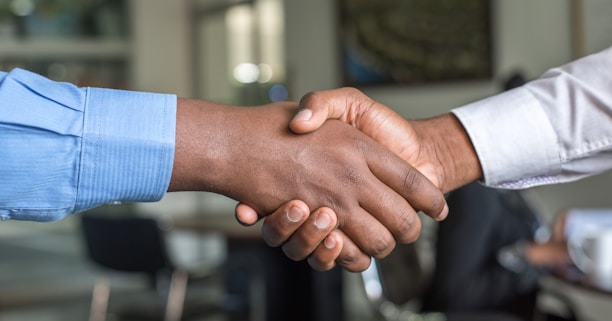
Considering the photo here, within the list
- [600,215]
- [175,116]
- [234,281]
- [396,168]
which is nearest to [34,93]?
[175,116]

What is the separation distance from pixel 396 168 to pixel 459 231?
135 centimetres

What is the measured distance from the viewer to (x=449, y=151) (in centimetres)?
181

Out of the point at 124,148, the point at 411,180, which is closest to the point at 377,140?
the point at 411,180

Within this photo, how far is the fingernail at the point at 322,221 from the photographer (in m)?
1.69

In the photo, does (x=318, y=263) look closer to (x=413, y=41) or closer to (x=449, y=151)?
(x=449, y=151)

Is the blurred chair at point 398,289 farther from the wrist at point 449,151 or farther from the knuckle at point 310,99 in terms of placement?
the knuckle at point 310,99

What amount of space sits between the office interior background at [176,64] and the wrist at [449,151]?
3335 mm

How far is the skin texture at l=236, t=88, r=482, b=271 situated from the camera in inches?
67.1

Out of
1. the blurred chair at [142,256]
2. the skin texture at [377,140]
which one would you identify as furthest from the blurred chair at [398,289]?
the blurred chair at [142,256]

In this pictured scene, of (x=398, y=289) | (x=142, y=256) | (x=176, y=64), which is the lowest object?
(x=142, y=256)

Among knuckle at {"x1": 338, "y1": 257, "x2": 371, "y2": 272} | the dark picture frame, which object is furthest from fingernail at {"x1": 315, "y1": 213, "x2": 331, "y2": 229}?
the dark picture frame

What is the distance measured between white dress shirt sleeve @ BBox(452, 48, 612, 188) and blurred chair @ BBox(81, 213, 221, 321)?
2.82 metres

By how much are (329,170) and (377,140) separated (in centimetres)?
19

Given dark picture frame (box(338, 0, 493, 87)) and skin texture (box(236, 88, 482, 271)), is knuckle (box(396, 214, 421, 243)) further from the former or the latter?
dark picture frame (box(338, 0, 493, 87))
